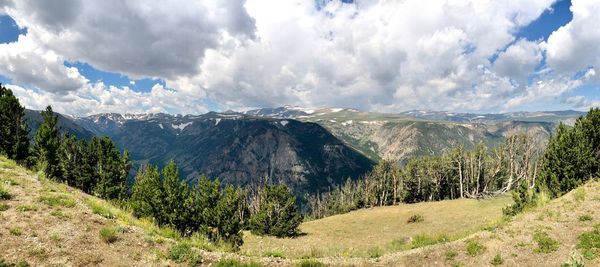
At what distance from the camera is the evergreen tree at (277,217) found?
71688 millimetres

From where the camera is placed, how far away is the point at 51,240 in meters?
14.3

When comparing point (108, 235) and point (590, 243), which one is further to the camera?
point (590, 243)

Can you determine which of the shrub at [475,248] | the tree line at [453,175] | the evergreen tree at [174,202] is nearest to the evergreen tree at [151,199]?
the evergreen tree at [174,202]

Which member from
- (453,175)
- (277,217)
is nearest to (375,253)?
(277,217)

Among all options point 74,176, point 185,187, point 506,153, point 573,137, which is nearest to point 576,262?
point 573,137

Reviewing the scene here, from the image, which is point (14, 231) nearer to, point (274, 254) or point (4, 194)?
point (4, 194)

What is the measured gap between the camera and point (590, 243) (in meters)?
17.0

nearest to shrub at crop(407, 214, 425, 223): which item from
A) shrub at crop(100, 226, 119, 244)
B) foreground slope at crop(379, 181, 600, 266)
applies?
foreground slope at crop(379, 181, 600, 266)

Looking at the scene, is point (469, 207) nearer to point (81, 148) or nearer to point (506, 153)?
point (506, 153)

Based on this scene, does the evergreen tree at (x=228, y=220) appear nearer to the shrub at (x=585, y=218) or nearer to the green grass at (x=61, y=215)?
the green grass at (x=61, y=215)

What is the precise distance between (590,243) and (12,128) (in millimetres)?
78604

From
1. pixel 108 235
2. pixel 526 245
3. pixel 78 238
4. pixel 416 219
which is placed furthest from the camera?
pixel 416 219

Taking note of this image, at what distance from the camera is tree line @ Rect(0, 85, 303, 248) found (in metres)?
51.2

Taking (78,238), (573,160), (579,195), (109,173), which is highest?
(573,160)
